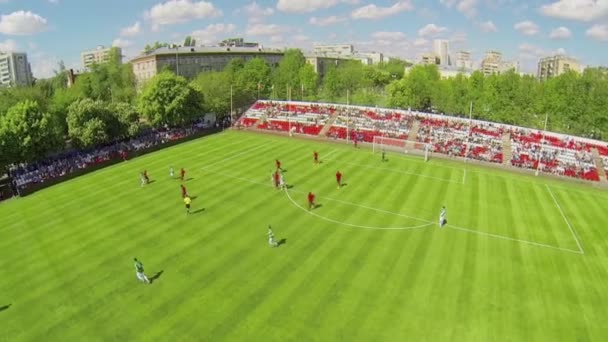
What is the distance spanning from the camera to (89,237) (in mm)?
28297

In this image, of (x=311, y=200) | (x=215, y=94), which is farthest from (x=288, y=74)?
(x=311, y=200)

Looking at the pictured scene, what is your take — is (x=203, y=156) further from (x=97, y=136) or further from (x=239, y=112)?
(x=239, y=112)

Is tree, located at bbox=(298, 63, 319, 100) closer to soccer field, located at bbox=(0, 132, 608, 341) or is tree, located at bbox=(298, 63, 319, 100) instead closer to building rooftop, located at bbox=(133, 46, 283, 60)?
building rooftop, located at bbox=(133, 46, 283, 60)

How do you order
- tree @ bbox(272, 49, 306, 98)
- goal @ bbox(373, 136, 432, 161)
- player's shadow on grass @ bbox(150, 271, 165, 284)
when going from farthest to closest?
tree @ bbox(272, 49, 306, 98), goal @ bbox(373, 136, 432, 161), player's shadow on grass @ bbox(150, 271, 165, 284)

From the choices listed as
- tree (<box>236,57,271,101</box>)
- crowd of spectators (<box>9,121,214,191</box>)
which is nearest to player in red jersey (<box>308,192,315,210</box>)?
crowd of spectators (<box>9,121,214,191</box>)

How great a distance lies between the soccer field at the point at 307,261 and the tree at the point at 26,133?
19.8ft

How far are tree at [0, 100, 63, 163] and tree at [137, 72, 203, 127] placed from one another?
17358mm

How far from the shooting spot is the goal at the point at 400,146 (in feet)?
173

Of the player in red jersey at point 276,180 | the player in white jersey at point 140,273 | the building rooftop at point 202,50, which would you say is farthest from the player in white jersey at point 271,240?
the building rooftop at point 202,50

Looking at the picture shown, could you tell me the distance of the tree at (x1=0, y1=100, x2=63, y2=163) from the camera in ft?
137

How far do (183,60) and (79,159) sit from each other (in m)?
75.2

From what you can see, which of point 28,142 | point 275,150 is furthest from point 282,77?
point 28,142

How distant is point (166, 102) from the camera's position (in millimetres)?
62656

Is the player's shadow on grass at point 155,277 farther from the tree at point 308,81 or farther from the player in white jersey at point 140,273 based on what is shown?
the tree at point 308,81
